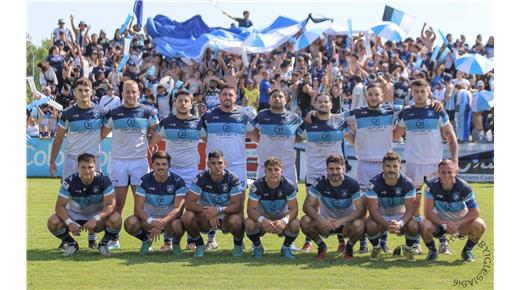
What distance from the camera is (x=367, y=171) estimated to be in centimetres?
1078

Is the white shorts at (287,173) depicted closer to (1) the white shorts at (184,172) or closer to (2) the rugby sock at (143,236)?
(1) the white shorts at (184,172)

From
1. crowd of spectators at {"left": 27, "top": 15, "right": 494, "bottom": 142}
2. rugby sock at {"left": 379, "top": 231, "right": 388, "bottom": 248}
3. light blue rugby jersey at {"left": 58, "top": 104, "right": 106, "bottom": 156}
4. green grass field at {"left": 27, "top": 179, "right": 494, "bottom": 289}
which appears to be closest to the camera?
green grass field at {"left": 27, "top": 179, "right": 494, "bottom": 289}

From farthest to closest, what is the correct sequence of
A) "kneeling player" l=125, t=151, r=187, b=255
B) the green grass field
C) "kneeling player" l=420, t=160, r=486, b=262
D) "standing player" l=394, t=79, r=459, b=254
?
"standing player" l=394, t=79, r=459, b=254, "kneeling player" l=125, t=151, r=187, b=255, "kneeling player" l=420, t=160, r=486, b=262, the green grass field

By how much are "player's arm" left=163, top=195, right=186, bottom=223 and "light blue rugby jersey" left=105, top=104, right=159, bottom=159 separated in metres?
1.05

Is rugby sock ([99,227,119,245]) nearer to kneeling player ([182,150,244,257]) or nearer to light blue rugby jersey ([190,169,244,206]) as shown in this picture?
kneeling player ([182,150,244,257])

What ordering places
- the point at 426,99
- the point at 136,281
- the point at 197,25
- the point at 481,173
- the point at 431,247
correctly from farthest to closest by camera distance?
the point at 197,25, the point at 481,173, the point at 426,99, the point at 431,247, the point at 136,281

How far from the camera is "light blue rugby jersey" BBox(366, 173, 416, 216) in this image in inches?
388

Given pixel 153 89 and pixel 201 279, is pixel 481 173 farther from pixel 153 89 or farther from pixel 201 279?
pixel 201 279

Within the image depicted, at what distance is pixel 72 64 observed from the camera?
20844 millimetres

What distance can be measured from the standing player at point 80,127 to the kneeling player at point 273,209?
94.0 inches

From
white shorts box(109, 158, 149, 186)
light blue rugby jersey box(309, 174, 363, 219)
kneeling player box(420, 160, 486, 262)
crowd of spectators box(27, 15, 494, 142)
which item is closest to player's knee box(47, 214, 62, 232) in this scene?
white shorts box(109, 158, 149, 186)

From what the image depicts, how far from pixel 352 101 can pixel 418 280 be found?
12423mm

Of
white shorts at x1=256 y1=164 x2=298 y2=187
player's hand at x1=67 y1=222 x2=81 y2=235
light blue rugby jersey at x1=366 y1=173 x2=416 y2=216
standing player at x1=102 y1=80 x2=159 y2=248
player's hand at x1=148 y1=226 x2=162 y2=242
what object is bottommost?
player's hand at x1=148 y1=226 x2=162 y2=242
